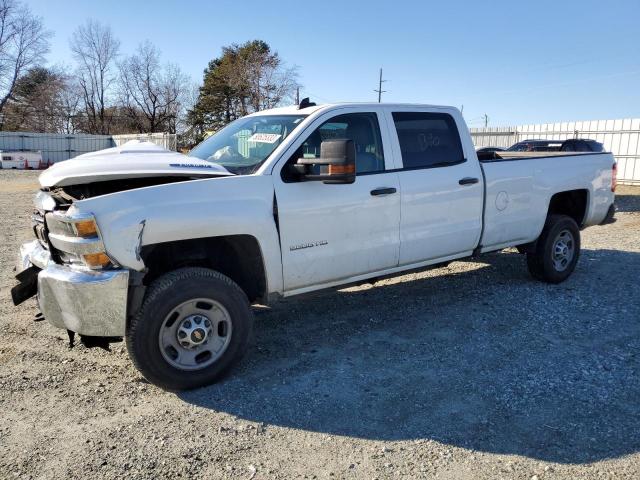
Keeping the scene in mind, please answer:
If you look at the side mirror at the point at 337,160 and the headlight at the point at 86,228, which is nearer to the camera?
the headlight at the point at 86,228

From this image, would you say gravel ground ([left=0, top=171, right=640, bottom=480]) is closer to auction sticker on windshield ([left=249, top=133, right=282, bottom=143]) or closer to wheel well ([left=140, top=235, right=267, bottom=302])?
wheel well ([left=140, top=235, right=267, bottom=302])

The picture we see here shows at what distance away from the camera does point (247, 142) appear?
4629 millimetres

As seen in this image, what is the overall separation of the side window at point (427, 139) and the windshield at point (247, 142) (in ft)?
3.43

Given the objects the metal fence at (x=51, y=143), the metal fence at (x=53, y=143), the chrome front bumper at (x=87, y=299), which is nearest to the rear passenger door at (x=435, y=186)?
the chrome front bumper at (x=87, y=299)

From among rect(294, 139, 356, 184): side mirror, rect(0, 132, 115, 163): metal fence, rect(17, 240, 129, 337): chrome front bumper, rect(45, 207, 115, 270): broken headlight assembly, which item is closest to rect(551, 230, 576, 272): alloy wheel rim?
rect(294, 139, 356, 184): side mirror

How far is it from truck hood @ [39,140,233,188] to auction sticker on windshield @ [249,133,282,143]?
0.53 m

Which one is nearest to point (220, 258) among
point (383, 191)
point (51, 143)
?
point (383, 191)

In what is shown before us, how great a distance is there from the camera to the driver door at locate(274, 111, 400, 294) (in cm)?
414

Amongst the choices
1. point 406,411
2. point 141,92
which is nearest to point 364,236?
point 406,411

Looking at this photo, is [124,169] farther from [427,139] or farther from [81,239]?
[427,139]

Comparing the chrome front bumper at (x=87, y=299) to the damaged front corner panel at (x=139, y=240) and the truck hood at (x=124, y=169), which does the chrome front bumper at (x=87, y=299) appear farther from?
the truck hood at (x=124, y=169)

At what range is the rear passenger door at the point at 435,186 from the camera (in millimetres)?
4875

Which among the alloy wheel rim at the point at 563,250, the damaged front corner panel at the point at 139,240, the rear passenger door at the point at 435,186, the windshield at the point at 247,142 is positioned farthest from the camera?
the alloy wheel rim at the point at 563,250

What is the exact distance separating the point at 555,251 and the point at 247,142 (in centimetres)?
410
